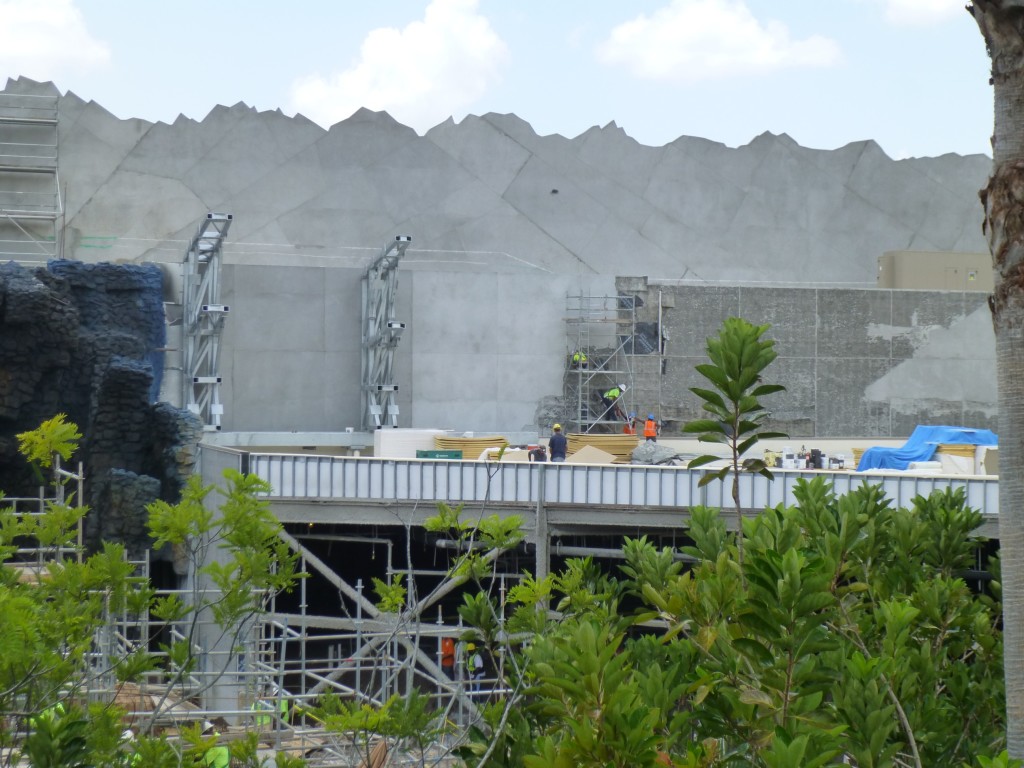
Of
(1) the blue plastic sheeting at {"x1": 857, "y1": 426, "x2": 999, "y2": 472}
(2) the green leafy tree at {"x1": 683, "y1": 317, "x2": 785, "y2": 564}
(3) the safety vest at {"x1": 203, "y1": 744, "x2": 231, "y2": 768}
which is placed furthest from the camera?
(1) the blue plastic sheeting at {"x1": 857, "y1": 426, "x2": 999, "y2": 472}

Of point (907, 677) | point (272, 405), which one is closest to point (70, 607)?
point (907, 677)

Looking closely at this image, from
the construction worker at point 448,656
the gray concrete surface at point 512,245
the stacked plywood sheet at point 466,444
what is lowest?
the construction worker at point 448,656

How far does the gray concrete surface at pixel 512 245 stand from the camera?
26.7 m

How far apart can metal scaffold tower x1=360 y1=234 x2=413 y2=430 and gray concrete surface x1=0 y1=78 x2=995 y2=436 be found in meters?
0.52

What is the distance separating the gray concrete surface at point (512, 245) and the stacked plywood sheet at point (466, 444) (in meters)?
3.89

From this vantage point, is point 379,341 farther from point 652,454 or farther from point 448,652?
point 448,652

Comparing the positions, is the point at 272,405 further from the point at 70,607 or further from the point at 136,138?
the point at 70,607

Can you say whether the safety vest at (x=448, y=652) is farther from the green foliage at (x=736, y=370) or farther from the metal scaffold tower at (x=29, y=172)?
the metal scaffold tower at (x=29, y=172)

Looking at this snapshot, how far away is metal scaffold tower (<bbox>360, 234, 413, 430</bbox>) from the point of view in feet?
82.0

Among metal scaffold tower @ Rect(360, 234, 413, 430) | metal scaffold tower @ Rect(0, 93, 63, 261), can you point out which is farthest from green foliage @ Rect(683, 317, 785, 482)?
metal scaffold tower @ Rect(0, 93, 63, 261)

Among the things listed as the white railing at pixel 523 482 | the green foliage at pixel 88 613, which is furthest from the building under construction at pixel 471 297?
the green foliage at pixel 88 613

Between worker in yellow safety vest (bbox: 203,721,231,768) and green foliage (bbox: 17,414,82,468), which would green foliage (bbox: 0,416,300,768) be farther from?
worker in yellow safety vest (bbox: 203,721,231,768)

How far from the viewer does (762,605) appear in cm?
397

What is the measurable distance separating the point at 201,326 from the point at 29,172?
964 cm
